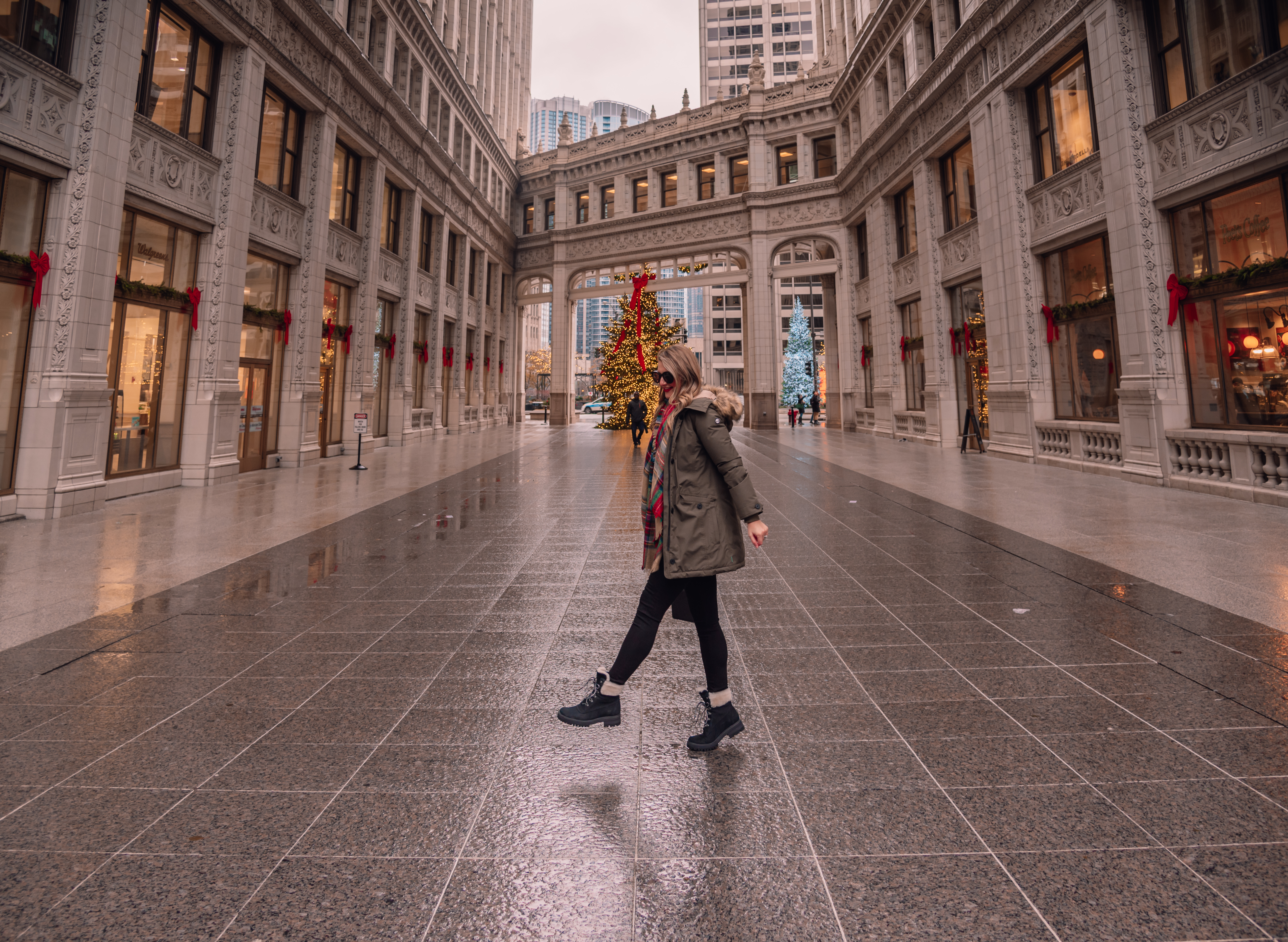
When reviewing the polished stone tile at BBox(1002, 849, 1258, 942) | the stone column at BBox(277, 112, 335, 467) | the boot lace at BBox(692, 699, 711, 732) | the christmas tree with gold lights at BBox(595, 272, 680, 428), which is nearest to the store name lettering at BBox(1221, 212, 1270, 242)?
the polished stone tile at BBox(1002, 849, 1258, 942)

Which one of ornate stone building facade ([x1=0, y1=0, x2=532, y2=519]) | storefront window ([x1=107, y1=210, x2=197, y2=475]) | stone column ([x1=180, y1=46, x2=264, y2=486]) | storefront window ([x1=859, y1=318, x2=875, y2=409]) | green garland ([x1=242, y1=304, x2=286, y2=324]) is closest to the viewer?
ornate stone building facade ([x1=0, y1=0, x2=532, y2=519])

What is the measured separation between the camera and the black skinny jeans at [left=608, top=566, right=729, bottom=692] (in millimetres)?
2977

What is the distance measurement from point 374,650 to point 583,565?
2.65 meters

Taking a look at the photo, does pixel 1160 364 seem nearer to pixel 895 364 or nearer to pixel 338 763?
pixel 895 364

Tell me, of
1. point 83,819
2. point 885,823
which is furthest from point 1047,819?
point 83,819

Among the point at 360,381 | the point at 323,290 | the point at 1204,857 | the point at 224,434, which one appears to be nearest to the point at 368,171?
the point at 323,290

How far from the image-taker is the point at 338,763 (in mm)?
2773

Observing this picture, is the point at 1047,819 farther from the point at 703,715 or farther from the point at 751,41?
the point at 751,41

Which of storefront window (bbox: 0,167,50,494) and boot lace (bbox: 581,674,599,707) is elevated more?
storefront window (bbox: 0,167,50,494)

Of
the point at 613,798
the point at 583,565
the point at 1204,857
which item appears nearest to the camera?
the point at 1204,857

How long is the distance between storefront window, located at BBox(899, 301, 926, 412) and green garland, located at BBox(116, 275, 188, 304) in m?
20.7

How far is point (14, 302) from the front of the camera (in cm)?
838

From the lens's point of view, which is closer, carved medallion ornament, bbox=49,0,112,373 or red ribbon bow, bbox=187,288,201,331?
carved medallion ornament, bbox=49,0,112,373

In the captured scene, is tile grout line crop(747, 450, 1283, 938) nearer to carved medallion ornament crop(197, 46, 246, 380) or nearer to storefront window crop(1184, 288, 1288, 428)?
storefront window crop(1184, 288, 1288, 428)
